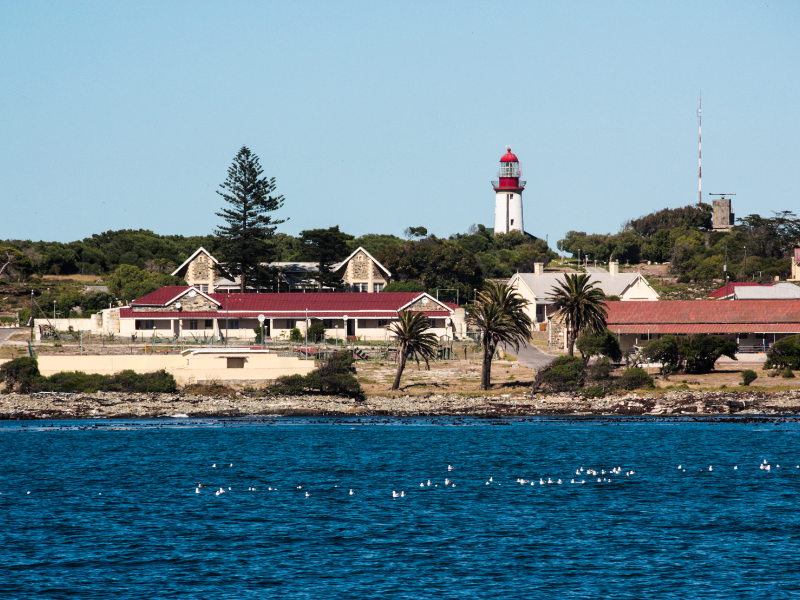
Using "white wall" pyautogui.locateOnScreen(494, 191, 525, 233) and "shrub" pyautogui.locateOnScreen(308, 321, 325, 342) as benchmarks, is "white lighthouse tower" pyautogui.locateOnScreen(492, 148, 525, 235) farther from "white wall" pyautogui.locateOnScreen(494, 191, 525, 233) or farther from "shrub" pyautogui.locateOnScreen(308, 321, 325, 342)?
"shrub" pyautogui.locateOnScreen(308, 321, 325, 342)

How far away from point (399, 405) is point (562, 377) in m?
10.9

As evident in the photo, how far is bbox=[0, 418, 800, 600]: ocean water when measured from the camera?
28.0 metres

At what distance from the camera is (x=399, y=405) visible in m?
63.5

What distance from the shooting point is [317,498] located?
40.0 metres

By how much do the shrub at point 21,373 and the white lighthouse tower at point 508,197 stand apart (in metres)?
92.9

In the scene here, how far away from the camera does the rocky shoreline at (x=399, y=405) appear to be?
61.5 meters

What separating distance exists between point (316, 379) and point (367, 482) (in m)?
24.3

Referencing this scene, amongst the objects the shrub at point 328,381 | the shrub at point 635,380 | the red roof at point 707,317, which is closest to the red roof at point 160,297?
the shrub at point 328,381

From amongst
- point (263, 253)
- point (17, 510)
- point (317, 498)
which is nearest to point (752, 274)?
point (263, 253)

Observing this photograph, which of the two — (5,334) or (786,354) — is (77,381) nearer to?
(5,334)

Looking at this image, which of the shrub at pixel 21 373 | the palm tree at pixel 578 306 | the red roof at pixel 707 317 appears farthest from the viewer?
the red roof at pixel 707 317

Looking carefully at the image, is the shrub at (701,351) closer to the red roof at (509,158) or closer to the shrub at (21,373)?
the shrub at (21,373)

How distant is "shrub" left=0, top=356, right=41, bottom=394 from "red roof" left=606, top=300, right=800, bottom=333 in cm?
4100

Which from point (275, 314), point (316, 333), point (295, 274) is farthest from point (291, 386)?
point (295, 274)
